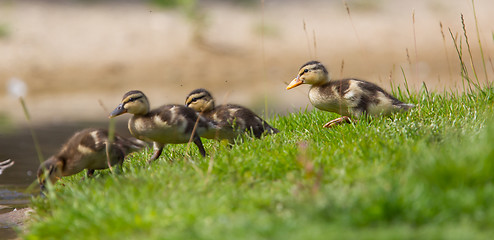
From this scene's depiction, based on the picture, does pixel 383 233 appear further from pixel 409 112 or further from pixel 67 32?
pixel 67 32

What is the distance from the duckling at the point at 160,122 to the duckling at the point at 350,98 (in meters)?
1.25

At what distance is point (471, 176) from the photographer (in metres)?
4.09

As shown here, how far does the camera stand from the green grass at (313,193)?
12.6ft

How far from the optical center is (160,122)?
20.4ft

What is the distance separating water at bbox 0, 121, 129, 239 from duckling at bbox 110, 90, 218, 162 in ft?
3.39

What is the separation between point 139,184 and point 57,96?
12249 mm


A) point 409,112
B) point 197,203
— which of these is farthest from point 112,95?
Result: point 197,203

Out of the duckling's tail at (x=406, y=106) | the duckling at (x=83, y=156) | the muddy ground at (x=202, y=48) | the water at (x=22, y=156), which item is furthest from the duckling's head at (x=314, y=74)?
the muddy ground at (x=202, y=48)

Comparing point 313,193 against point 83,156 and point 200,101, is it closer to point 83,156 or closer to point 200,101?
Answer: point 83,156

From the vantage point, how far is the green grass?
12.6ft

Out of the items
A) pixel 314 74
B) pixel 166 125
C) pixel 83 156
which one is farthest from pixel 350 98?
pixel 83 156

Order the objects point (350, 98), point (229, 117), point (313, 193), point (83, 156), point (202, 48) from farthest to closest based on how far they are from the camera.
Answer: point (202, 48) → point (229, 117) → point (350, 98) → point (83, 156) → point (313, 193)

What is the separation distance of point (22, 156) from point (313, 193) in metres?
6.37

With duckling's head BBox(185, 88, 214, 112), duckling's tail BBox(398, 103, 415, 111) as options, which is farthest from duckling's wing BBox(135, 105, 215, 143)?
duckling's tail BBox(398, 103, 415, 111)
